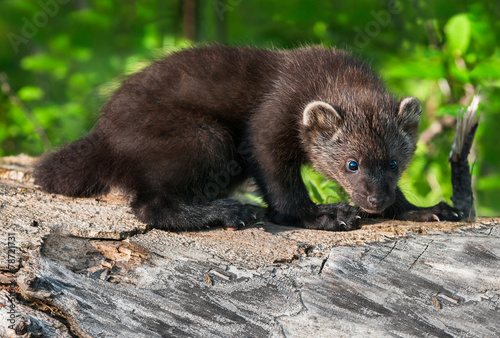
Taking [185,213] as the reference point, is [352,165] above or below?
above

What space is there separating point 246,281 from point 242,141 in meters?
1.94

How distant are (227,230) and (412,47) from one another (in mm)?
5438

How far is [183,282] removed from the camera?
3094 mm

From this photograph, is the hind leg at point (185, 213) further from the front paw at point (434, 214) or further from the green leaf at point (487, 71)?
the green leaf at point (487, 71)

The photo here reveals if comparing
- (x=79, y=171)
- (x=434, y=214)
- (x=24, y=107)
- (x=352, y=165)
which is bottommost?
(x=434, y=214)

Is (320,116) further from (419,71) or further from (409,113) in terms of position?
(419,71)

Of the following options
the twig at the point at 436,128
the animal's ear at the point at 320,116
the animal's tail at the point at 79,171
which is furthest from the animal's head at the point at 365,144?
the twig at the point at 436,128

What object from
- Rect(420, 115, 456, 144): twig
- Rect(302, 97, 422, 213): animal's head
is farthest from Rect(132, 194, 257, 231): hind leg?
Rect(420, 115, 456, 144): twig

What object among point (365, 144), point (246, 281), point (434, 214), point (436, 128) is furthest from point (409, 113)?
point (436, 128)

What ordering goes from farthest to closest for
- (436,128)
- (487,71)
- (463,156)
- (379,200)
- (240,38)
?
(436,128) → (240,38) → (487,71) → (463,156) → (379,200)

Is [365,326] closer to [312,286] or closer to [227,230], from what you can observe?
[312,286]

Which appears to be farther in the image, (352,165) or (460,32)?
(460,32)

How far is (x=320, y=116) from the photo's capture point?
4.49m

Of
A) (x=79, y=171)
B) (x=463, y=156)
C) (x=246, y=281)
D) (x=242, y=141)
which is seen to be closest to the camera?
(x=246, y=281)
